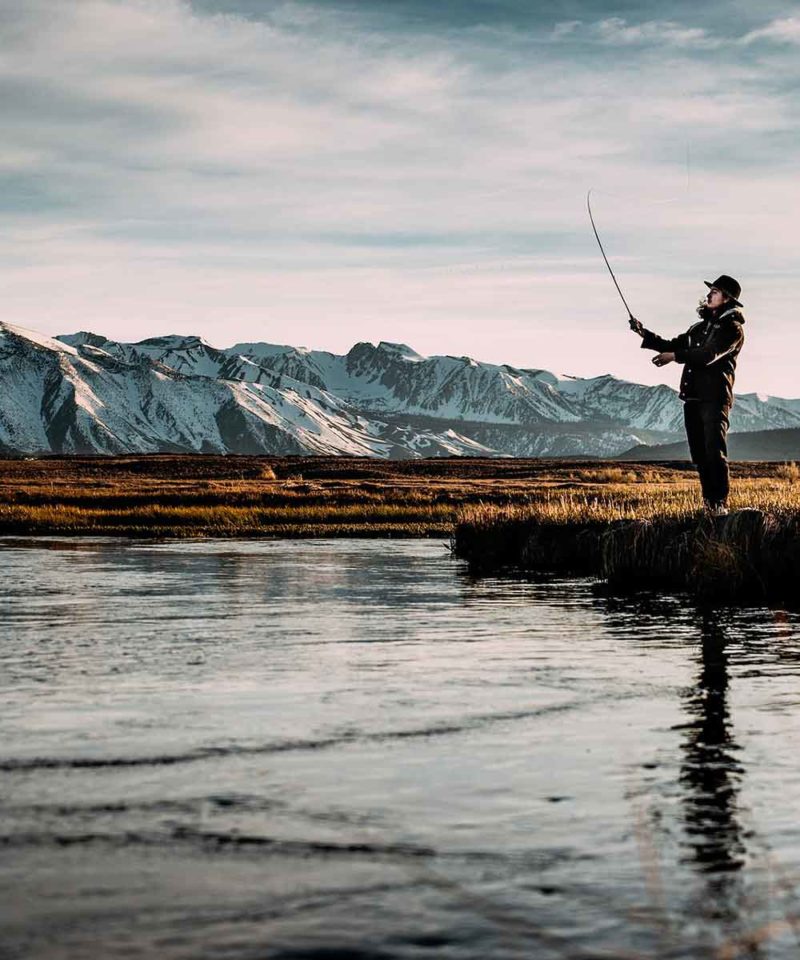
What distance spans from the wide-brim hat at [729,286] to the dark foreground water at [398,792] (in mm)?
7238

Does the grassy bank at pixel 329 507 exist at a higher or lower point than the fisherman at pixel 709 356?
lower

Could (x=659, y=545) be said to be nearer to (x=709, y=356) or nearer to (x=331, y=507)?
(x=709, y=356)

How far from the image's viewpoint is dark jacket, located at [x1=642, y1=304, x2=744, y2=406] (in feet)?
73.5

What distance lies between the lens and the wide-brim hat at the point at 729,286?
899 inches

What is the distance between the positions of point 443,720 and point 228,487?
6861 centimetres

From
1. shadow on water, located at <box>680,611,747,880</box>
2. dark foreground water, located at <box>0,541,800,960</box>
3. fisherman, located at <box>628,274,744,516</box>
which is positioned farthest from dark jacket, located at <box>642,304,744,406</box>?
shadow on water, located at <box>680,611,747,880</box>

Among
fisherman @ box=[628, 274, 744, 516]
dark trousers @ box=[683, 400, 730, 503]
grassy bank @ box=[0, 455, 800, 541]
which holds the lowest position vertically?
grassy bank @ box=[0, 455, 800, 541]

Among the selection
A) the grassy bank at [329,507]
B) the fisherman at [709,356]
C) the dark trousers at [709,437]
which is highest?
the fisherman at [709,356]

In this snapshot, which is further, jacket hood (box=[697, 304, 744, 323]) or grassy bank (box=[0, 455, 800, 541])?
grassy bank (box=[0, 455, 800, 541])

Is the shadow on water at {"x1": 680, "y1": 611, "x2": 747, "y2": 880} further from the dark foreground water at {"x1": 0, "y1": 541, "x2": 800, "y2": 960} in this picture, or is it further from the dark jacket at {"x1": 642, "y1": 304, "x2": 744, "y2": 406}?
the dark jacket at {"x1": 642, "y1": 304, "x2": 744, "y2": 406}

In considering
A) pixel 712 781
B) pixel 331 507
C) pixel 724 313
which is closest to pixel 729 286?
pixel 724 313

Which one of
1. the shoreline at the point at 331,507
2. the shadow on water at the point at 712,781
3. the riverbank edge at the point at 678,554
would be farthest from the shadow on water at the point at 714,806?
the shoreline at the point at 331,507

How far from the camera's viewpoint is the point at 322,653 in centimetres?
1526

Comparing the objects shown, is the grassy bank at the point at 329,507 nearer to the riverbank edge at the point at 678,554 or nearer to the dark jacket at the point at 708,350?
the riverbank edge at the point at 678,554
